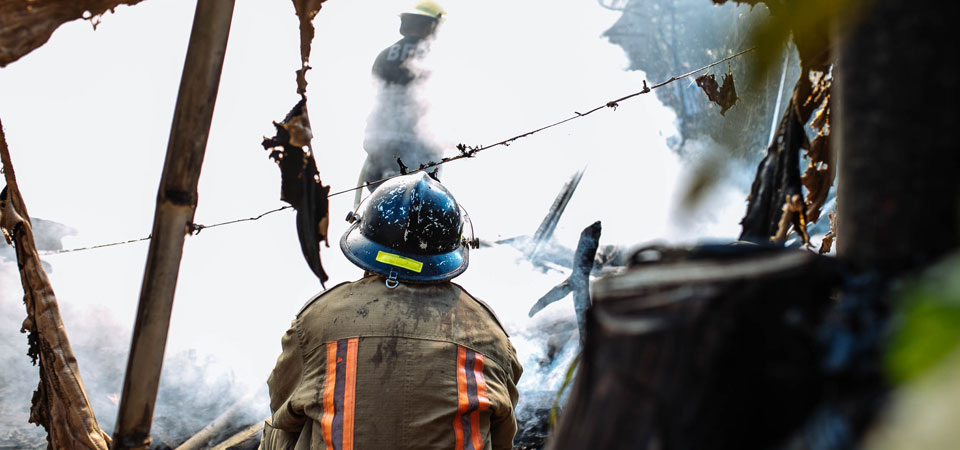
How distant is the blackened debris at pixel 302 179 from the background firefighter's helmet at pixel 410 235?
604 millimetres

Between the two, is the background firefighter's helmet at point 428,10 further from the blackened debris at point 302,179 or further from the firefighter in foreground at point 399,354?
the blackened debris at point 302,179

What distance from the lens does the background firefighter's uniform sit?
898cm

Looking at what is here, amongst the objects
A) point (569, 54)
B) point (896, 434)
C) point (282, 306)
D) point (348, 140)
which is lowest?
point (896, 434)

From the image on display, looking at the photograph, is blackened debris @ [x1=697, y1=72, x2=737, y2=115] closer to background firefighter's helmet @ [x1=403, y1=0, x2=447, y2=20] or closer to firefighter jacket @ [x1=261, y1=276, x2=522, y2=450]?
firefighter jacket @ [x1=261, y1=276, x2=522, y2=450]

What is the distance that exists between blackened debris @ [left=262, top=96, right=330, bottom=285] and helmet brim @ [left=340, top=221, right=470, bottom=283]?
22.5 inches

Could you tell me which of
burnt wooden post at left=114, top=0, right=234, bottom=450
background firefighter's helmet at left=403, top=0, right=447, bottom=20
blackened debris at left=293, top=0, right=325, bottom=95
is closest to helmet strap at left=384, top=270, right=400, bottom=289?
blackened debris at left=293, top=0, right=325, bottom=95

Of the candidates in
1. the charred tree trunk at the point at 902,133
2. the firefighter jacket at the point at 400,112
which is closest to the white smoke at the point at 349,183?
the firefighter jacket at the point at 400,112

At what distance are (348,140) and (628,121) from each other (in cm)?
416

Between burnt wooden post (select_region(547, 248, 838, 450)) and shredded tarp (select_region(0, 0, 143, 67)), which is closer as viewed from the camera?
burnt wooden post (select_region(547, 248, 838, 450))

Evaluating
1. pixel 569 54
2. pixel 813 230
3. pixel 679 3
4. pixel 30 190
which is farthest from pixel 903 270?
pixel 679 3

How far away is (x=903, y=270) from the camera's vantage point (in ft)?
2.01

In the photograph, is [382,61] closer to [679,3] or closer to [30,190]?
[30,190]

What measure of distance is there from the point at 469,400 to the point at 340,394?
54 centimetres

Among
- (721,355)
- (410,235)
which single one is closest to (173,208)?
(721,355)
